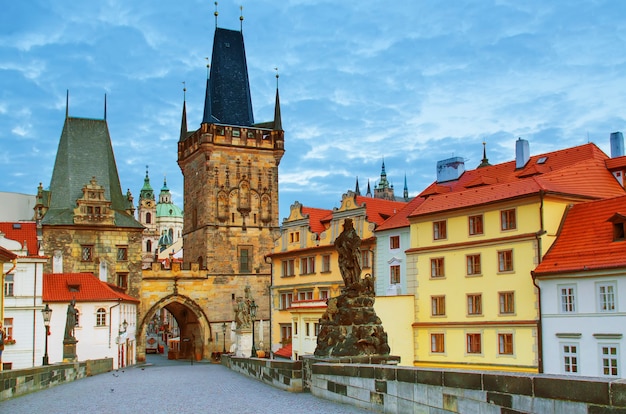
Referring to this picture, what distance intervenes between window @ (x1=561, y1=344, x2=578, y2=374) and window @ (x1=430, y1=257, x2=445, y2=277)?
7208 mm

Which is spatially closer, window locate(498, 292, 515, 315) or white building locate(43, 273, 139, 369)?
window locate(498, 292, 515, 315)

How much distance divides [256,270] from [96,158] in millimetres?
14945

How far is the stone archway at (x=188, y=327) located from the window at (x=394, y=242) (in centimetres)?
2476

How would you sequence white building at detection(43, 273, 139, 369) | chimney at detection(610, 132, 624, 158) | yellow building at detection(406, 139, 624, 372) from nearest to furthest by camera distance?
yellow building at detection(406, 139, 624, 372)
chimney at detection(610, 132, 624, 158)
white building at detection(43, 273, 139, 369)

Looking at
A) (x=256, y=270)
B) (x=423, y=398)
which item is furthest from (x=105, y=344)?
(x=423, y=398)

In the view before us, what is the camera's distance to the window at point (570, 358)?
27188 millimetres

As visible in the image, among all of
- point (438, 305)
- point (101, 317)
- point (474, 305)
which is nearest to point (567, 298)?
point (474, 305)

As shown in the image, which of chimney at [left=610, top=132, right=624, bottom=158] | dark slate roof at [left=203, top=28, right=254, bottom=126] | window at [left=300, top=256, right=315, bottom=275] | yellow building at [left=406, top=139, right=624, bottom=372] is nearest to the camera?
yellow building at [left=406, top=139, right=624, bottom=372]

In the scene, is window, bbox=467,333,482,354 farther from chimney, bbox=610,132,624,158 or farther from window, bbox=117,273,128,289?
window, bbox=117,273,128,289

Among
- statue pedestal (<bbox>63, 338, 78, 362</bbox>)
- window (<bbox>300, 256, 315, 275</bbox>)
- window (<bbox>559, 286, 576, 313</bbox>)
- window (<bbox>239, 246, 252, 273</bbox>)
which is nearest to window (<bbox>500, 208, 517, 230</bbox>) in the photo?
window (<bbox>559, 286, 576, 313</bbox>)

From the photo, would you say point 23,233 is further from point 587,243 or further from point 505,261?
point 587,243

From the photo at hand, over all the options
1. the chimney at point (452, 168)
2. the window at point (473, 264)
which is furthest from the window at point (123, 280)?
the window at point (473, 264)

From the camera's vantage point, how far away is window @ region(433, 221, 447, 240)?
34.2 meters

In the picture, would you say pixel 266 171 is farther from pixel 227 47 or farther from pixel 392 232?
pixel 392 232
